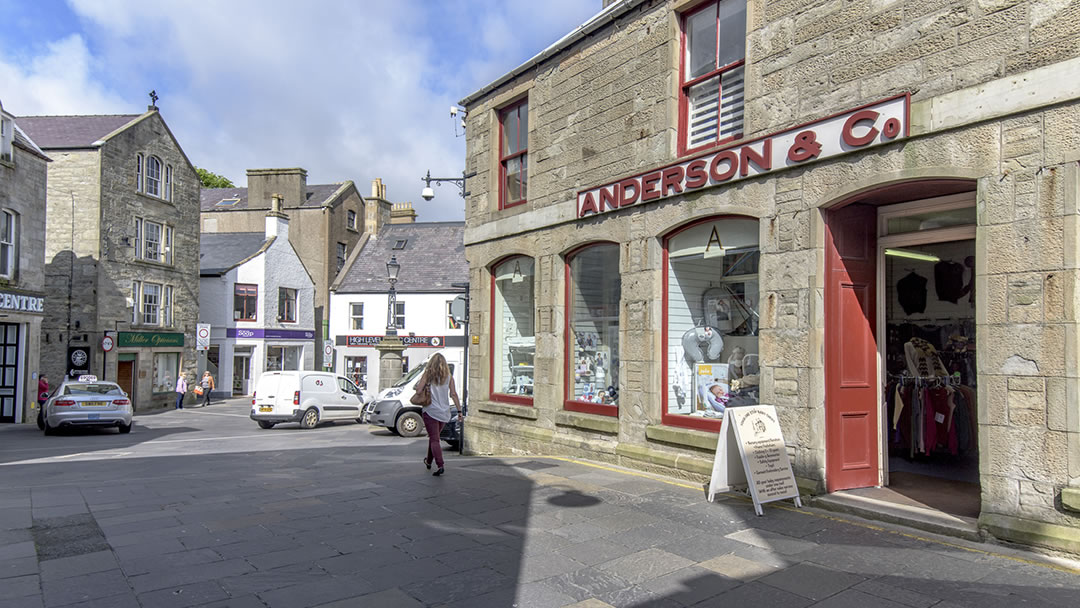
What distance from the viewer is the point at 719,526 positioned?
6.51 meters

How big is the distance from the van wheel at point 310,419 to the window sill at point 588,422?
13292mm

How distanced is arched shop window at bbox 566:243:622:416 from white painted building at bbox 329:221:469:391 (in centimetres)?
2464

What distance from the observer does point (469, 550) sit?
19.1ft

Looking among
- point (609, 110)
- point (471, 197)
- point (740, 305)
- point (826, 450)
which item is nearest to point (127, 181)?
point (471, 197)

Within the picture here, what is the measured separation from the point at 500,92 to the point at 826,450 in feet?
28.2

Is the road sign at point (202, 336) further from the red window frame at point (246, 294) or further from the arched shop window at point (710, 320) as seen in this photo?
the arched shop window at point (710, 320)

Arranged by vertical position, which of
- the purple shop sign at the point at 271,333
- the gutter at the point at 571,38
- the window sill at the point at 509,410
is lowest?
the window sill at the point at 509,410

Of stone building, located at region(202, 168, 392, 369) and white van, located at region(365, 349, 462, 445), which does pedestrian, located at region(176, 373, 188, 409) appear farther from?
white van, located at region(365, 349, 462, 445)

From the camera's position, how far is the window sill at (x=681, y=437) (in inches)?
337

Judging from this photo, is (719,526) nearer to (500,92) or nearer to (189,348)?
(500,92)

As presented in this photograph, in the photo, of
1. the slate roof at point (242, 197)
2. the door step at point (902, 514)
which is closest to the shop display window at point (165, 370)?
the slate roof at point (242, 197)

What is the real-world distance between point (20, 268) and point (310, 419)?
32.6 feet

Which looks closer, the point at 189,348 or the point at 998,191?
the point at 998,191

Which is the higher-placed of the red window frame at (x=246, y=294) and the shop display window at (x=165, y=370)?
the red window frame at (x=246, y=294)
